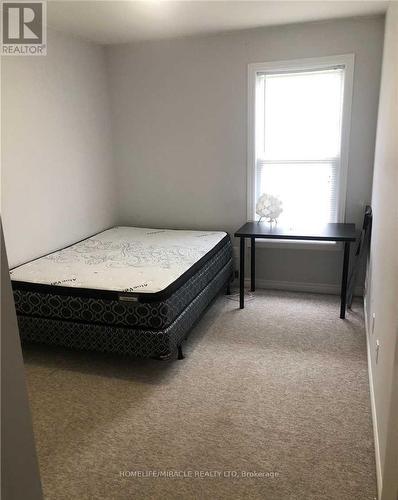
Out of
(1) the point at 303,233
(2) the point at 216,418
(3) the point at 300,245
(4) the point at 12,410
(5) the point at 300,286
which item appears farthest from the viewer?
(5) the point at 300,286

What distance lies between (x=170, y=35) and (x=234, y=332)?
269cm

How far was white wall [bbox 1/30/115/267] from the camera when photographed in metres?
2.96

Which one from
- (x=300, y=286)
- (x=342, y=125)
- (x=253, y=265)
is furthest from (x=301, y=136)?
(x=300, y=286)

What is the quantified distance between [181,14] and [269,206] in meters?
1.70

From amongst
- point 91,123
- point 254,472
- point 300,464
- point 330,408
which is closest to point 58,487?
point 254,472

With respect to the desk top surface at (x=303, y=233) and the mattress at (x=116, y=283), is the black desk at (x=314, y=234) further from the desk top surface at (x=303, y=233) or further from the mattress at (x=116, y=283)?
the mattress at (x=116, y=283)

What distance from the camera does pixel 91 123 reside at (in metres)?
3.88

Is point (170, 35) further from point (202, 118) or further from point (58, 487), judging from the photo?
point (58, 487)

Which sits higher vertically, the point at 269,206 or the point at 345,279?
the point at 269,206

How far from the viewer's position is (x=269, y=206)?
3.65 m

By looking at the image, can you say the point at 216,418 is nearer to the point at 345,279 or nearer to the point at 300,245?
the point at 345,279

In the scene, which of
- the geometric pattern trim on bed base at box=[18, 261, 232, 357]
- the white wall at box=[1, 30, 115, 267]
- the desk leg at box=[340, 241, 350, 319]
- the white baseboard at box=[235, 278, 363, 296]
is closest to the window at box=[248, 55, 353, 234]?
the desk leg at box=[340, 241, 350, 319]
